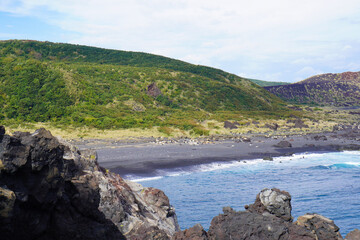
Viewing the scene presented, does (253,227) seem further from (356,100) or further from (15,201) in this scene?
(356,100)

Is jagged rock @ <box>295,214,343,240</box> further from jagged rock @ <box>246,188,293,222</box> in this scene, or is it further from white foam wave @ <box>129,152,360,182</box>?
white foam wave @ <box>129,152,360,182</box>

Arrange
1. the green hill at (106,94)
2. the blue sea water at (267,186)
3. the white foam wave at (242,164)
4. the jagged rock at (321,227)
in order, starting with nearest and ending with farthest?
the jagged rock at (321,227) → the blue sea water at (267,186) → the white foam wave at (242,164) → the green hill at (106,94)

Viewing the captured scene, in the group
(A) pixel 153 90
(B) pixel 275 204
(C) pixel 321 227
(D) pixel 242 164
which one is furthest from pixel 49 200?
(A) pixel 153 90

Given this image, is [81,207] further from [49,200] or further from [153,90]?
[153,90]

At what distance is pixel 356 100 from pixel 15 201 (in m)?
153

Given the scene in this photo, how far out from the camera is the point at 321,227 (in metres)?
8.65

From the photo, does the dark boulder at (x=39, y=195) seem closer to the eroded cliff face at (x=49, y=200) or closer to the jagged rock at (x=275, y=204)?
the eroded cliff face at (x=49, y=200)

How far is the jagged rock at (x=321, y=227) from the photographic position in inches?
331

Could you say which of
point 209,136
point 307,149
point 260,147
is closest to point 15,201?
point 260,147

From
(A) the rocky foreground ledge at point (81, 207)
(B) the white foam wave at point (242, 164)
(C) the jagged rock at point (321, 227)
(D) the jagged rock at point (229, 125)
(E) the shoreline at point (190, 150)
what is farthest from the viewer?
(D) the jagged rock at point (229, 125)

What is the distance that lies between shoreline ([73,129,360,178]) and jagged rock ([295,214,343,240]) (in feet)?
44.7

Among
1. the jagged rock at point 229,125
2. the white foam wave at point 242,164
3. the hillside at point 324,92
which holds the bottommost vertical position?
the white foam wave at point 242,164

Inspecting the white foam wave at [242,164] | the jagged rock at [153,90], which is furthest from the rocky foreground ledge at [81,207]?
the jagged rock at [153,90]

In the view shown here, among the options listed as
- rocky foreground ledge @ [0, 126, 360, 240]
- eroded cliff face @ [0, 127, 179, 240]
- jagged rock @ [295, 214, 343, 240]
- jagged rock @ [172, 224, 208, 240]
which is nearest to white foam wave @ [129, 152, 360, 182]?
rocky foreground ledge @ [0, 126, 360, 240]
